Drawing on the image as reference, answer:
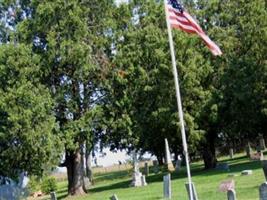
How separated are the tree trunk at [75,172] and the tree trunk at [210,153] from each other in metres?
9.14

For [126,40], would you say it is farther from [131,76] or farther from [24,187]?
[24,187]

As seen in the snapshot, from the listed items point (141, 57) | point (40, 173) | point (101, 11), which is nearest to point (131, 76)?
point (141, 57)

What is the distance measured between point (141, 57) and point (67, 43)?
→ 18.8 ft

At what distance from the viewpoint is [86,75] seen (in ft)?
132

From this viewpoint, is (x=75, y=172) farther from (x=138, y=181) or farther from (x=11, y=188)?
(x=138, y=181)

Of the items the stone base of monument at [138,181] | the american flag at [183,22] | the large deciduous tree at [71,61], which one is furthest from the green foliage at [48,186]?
the american flag at [183,22]

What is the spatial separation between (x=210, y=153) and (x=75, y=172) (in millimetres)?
10158

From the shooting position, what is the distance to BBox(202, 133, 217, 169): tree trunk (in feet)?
143

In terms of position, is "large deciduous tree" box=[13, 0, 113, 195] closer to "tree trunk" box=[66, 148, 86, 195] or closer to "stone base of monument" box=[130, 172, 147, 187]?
"tree trunk" box=[66, 148, 86, 195]

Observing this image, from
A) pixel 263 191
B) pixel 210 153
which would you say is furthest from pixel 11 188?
pixel 263 191

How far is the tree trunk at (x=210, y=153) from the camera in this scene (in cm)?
4372

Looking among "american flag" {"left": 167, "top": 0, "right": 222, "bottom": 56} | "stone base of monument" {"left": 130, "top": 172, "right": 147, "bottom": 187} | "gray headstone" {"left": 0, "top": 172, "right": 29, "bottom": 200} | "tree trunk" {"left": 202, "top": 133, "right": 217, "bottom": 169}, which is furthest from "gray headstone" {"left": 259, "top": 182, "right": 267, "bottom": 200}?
"tree trunk" {"left": 202, "top": 133, "right": 217, "bottom": 169}

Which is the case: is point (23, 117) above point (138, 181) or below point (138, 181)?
above

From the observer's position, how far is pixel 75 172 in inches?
A: 1626
